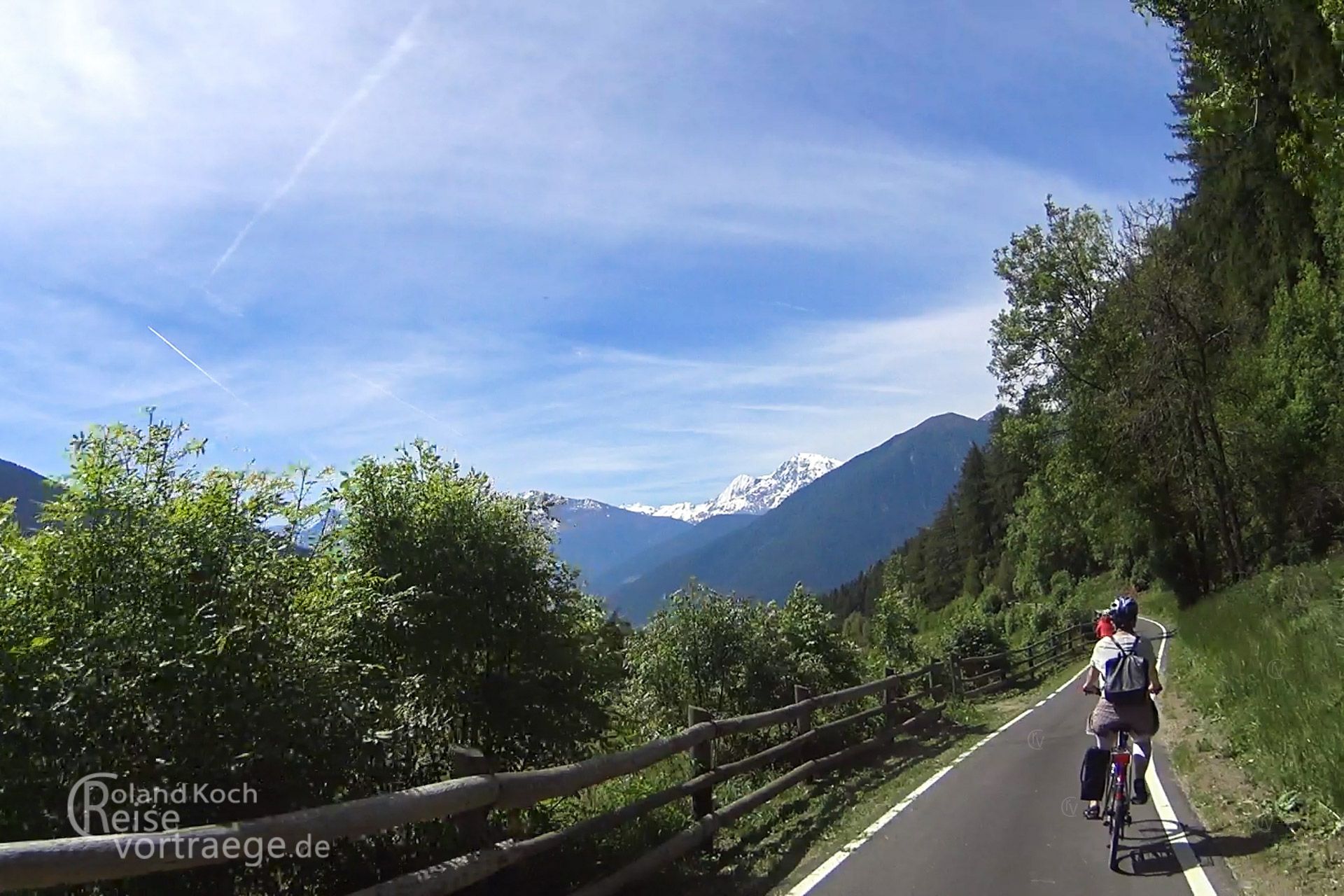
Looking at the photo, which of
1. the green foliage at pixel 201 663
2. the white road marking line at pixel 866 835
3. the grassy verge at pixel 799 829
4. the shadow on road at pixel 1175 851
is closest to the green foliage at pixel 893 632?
the grassy verge at pixel 799 829

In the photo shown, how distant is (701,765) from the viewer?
8.41m

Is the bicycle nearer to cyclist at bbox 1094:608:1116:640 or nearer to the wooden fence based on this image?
cyclist at bbox 1094:608:1116:640

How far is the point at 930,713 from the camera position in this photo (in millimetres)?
17953

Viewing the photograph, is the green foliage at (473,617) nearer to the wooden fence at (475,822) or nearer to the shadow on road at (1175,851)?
the wooden fence at (475,822)

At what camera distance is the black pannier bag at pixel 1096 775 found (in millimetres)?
7531

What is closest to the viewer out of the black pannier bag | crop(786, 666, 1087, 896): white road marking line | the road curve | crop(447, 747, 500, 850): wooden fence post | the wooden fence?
the wooden fence

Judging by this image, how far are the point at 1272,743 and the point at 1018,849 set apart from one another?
2838 millimetres

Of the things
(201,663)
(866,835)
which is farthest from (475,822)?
(866,835)

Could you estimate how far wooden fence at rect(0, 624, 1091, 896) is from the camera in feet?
9.76

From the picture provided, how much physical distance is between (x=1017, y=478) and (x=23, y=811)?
102324 mm

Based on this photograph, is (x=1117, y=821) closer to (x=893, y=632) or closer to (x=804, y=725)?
(x=804, y=725)

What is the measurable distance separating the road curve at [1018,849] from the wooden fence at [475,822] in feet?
4.21

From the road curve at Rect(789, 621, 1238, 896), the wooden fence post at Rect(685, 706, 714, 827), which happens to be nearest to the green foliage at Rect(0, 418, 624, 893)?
the wooden fence post at Rect(685, 706, 714, 827)

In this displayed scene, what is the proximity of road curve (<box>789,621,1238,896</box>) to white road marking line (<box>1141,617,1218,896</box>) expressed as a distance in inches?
0.4
